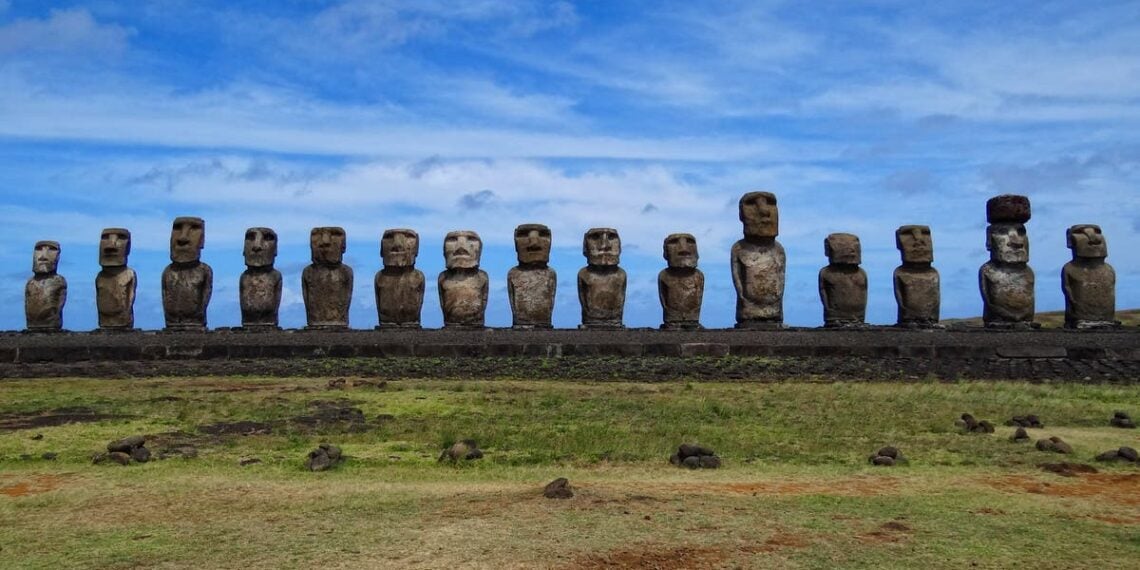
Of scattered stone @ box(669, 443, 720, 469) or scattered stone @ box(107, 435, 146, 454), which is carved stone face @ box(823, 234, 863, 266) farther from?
scattered stone @ box(107, 435, 146, 454)

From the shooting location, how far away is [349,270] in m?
23.2

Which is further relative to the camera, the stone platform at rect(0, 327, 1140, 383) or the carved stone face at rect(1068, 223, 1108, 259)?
the carved stone face at rect(1068, 223, 1108, 259)

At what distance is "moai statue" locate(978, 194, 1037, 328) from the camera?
71.8 feet

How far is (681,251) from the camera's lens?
22469 mm

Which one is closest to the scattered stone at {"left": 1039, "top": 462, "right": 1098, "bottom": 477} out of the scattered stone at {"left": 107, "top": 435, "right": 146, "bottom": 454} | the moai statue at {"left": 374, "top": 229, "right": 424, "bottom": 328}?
the scattered stone at {"left": 107, "top": 435, "right": 146, "bottom": 454}

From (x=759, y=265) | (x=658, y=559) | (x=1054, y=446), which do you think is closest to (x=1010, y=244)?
(x=759, y=265)

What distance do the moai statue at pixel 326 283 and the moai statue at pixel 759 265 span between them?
7829mm

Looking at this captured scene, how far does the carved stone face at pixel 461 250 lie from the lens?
22844 millimetres

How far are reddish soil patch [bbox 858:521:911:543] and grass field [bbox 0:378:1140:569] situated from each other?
0.02m

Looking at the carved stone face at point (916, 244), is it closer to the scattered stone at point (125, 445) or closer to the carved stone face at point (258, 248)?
the carved stone face at point (258, 248)

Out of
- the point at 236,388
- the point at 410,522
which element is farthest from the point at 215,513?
the point at 236,388

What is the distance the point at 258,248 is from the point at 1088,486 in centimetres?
1783

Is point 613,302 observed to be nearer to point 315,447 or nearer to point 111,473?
point 315,447

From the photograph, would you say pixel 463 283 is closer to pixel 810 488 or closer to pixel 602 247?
pixel 602 247
